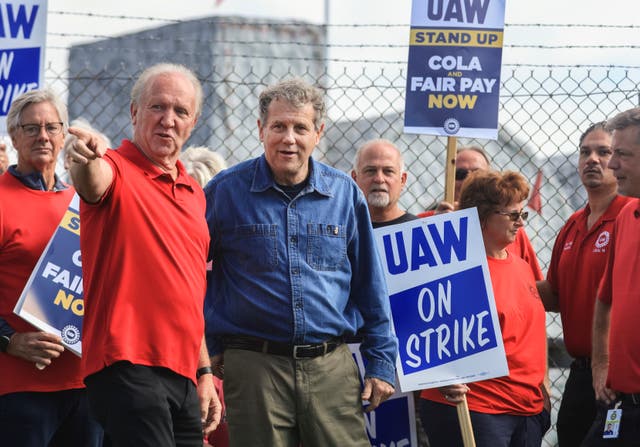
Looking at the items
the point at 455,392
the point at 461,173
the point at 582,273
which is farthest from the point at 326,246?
the point at 461,173

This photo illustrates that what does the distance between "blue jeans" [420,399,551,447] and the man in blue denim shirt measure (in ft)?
2.43

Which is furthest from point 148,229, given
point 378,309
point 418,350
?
point 418,350

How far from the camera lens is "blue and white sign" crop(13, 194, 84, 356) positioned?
3.93 metres

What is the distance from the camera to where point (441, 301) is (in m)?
4.62

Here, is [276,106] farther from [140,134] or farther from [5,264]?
[5,264]

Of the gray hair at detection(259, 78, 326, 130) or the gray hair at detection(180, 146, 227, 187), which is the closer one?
the gray hair at detection(259, 78, 326, 130)

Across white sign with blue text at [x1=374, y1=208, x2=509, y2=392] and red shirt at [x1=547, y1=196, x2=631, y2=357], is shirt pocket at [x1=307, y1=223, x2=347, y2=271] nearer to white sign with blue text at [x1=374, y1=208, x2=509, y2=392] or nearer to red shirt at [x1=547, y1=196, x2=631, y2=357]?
white sign with blue text at [x1=374, y1=208, x2=509, y2=392]

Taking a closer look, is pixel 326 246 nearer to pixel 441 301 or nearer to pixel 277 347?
pixel 277 347

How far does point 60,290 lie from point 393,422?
1.81 metres

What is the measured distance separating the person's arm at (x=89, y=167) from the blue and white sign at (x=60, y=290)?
952 millimetres

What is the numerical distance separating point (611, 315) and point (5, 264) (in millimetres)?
2612

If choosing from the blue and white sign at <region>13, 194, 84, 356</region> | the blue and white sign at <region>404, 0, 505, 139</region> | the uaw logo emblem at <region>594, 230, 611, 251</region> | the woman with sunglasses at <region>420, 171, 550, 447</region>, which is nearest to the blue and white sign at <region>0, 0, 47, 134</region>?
the blue and white sign at <region>13, 194, 84, 356</region>

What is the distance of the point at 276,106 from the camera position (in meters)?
3.94

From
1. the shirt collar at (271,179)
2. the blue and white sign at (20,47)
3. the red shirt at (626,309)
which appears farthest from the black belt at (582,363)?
the blue and white sign at (20,47)
